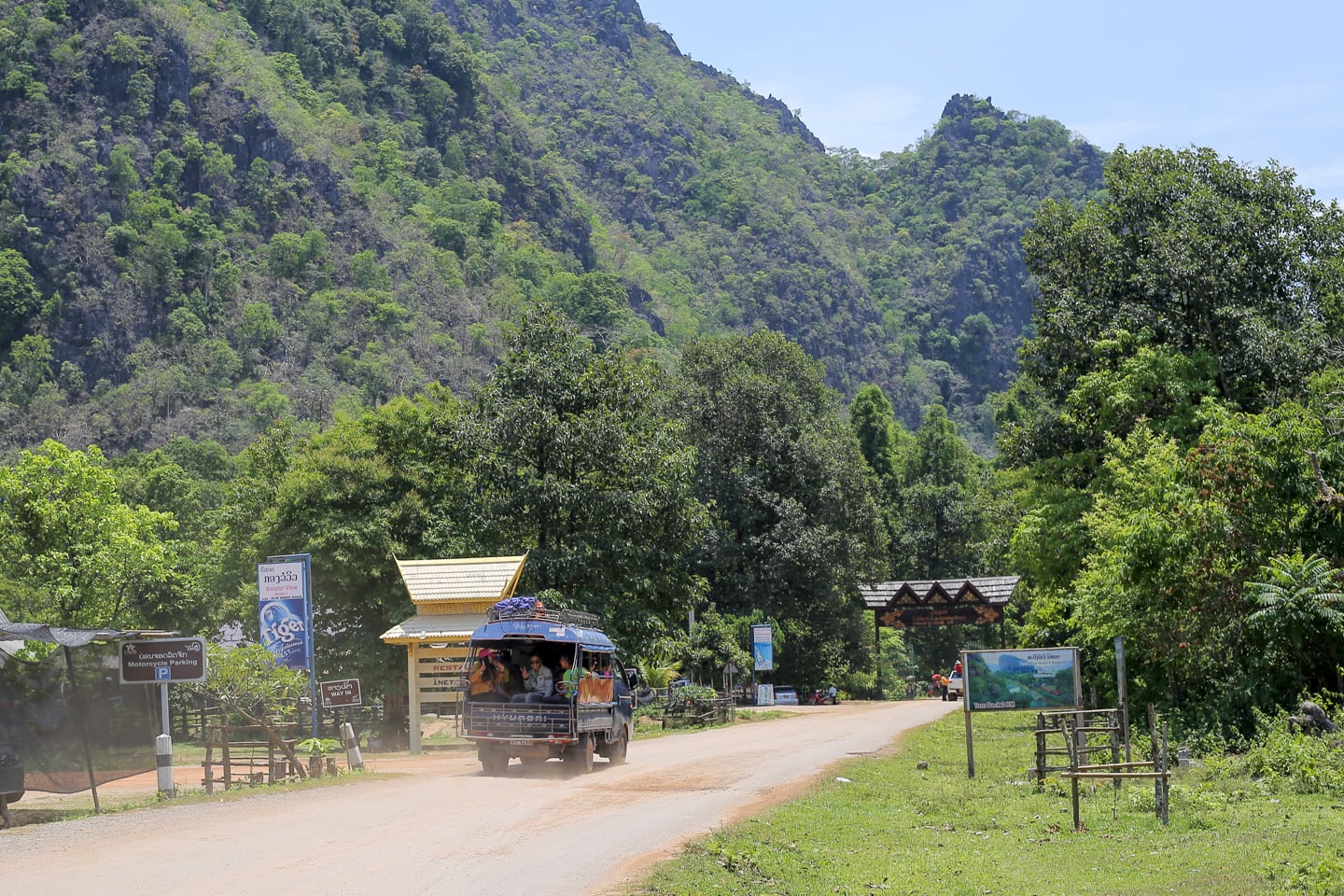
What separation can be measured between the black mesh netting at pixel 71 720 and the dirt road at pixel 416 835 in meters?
1.42

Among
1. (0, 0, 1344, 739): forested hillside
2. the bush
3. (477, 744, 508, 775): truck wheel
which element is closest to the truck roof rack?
(477, 744, 508, 775): truck wheel

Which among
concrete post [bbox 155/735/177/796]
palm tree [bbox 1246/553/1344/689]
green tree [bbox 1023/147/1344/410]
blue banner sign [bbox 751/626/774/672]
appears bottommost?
blue banner sign [bbox 751/626/774/672]

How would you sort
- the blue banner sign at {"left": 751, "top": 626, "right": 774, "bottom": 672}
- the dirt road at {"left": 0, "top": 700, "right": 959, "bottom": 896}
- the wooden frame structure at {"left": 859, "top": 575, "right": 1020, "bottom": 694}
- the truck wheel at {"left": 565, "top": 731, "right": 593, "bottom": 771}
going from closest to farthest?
1. the dirt road at {"left": 0, "top": 700, "right": 959, "bottom": 896}
2. the truck wheel at {"left": 565, "top": 731, "right": 593, "bottom": 771}
3. the blue banner sign at {"left": 751, "top": 626, "right": 774, "bottom": 672}
4. the wooden frame structure at {"left": 859, "top": 575, "right": 1020, "bottom": 694}

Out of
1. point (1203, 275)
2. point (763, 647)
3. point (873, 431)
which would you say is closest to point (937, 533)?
point (873, 431)

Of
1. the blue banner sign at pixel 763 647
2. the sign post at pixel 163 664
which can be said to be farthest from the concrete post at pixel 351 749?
the blue banner sign at pixel 763 647

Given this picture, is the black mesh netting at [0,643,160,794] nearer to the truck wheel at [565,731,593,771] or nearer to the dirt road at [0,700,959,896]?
the dirt road at [0,700,959,896]

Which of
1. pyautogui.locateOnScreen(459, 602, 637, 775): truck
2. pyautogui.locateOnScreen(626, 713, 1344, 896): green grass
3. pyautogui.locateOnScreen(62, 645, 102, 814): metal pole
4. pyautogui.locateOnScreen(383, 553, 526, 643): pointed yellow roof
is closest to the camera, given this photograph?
pyautogui.locateOnScreen(626, 713, 1344, 896): green grass

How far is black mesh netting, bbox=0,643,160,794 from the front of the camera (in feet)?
58.4

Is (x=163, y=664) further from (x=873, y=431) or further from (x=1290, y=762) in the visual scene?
(x=873, y=431)

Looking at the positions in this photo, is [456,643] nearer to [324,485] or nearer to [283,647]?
[283,647]

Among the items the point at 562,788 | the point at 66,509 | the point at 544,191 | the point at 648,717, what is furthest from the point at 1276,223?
the point at 544,191

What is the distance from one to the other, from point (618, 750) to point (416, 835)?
10.9m

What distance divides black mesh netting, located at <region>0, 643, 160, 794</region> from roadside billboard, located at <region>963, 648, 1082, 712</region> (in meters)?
14.0

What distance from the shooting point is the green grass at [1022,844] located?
1291 centimetres
